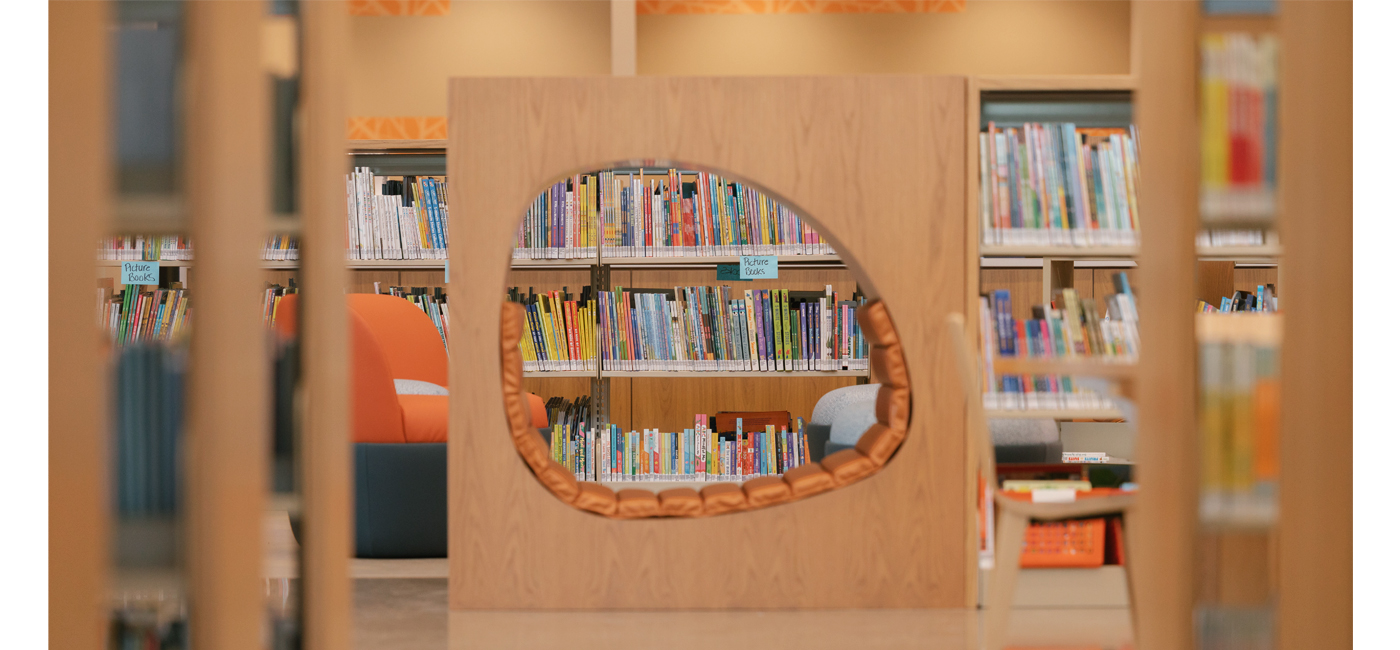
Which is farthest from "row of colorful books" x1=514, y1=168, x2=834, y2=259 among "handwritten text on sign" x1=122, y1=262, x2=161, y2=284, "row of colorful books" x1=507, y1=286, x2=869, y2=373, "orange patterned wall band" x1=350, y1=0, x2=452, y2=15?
"orange patterned wall band" x1=350, y1=0, x2=452, y2=15

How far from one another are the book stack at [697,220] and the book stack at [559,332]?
0.32 m

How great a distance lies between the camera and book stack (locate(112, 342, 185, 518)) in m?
0.98

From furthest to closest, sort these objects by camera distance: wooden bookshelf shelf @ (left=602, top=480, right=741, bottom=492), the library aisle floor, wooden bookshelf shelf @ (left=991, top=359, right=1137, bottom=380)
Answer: wooden bookshelf shelf @ (left=602, top=480, right=741, bottom=492) < the library aisle floor < wooden bookshelf shelf @ (left=991, top=359, right=1137, bottom=380)

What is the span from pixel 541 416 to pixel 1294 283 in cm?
324

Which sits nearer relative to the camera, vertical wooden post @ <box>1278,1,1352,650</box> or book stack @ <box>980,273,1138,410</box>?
vertical wooden post @ <box>1278,1,1352,650</box>

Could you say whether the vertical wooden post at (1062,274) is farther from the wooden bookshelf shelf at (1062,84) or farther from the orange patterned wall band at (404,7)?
the orange patterned wall band at (404,7)

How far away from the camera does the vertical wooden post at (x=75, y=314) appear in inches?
36.8

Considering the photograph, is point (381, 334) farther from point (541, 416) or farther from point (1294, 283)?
point (1294, 283)

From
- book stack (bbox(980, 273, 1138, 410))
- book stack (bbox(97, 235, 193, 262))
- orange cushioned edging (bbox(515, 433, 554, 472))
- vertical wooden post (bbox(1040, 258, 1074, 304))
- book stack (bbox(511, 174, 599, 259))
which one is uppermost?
book stack (bbox(511, 174, 599, 259))

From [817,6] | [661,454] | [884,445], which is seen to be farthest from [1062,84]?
[817,6]

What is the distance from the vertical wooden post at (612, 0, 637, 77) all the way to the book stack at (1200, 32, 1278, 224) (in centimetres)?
404

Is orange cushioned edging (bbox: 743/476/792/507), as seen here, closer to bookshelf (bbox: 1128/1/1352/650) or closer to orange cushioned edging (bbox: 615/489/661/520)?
orange cushioned edging (bbox: 615/489/661/520)

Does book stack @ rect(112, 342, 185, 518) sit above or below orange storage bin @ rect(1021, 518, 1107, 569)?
above

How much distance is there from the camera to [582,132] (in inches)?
113
